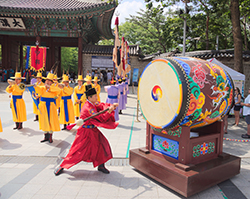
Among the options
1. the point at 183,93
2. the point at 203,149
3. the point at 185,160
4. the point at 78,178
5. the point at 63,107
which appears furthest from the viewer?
the point at 63,107

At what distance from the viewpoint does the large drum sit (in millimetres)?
2717

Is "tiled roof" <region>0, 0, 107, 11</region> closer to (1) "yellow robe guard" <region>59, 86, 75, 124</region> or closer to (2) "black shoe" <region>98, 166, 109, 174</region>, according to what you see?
(1) "yellow robe guard" <region>59, 86, 75, 124</region>

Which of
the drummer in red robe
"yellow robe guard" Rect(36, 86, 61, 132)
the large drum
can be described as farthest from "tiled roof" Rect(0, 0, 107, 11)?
the large drum

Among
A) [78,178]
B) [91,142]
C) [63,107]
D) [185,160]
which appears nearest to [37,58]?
[63,107]

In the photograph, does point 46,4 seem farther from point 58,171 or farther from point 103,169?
point 103,169

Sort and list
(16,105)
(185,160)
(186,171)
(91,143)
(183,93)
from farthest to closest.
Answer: (16,105), (91,143), (185,160), (186,171), (183,93)

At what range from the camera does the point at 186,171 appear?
275 cm

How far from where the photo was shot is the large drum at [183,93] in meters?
2.72

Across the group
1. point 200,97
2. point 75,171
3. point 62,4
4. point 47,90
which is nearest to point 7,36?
point 62,4

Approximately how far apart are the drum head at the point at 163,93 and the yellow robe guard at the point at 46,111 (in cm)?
268

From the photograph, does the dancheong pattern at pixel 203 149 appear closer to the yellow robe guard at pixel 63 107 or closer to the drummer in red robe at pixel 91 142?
the drummer in red robe at pixel 91 142

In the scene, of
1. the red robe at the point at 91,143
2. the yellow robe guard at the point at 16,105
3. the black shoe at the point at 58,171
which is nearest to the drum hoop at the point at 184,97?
the red robe at the point at 91,143

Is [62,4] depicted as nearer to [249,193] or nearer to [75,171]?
[75,171]

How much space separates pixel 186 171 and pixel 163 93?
44.3 inches
